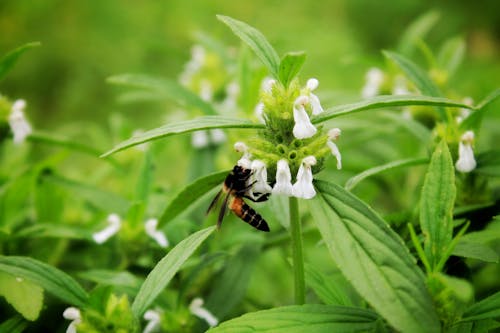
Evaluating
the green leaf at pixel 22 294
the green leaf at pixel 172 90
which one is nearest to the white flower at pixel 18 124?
the green leaf at pixel 172 90

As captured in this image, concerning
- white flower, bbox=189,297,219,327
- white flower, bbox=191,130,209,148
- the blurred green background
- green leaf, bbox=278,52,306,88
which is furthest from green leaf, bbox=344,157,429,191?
the blurred green background

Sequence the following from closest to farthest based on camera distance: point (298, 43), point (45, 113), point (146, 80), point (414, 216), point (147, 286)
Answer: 1. point (147, 286)
2. point (414, 216)
3. point (146, 80)
4. point (45, 113)
5. point (298, 43)

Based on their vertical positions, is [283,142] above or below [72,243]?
above

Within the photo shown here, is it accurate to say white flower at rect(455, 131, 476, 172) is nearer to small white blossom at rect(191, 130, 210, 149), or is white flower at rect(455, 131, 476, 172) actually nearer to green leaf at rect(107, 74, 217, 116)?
green leaf at rect(107, 74, 217, 116)

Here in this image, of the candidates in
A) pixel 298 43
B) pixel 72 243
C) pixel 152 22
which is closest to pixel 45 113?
pixel 152 22

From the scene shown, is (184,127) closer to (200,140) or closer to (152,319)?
(152,319)

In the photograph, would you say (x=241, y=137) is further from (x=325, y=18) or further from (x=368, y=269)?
(x=325, y=18)
